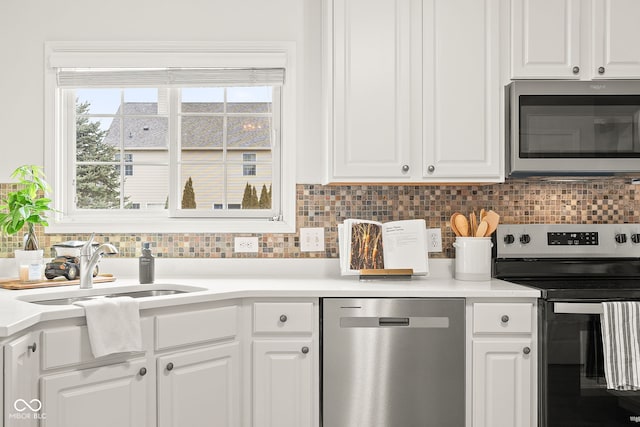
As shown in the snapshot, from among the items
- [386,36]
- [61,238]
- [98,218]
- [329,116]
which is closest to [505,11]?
[386,36]

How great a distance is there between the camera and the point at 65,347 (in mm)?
1839

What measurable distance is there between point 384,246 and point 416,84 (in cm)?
79

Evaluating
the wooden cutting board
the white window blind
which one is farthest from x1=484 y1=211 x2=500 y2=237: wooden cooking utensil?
the wooden cutting board

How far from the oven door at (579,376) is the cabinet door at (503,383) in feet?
0.30

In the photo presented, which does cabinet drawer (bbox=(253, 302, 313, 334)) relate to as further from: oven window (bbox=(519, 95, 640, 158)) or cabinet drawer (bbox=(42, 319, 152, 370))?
oven window (bbox=(519, 95, 640, 158))

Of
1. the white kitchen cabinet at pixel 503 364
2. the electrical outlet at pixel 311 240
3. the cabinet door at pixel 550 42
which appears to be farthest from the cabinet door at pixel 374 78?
the white kitchen cabinet at pixel 503 364

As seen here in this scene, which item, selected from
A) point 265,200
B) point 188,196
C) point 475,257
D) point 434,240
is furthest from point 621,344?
point 188,196

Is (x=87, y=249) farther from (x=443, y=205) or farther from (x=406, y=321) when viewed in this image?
(x=443, y=205)

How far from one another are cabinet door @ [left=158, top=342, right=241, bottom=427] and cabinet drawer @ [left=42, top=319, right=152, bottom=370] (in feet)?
0.97

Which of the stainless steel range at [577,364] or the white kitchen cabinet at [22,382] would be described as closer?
the white kitchen cabinet at [22,382]

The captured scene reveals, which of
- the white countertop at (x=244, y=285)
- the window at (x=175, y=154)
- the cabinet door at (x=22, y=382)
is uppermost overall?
the window at (x=175, y=154)

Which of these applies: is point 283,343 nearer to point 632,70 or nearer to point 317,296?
point 317,296

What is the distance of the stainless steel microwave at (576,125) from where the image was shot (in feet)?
8.18

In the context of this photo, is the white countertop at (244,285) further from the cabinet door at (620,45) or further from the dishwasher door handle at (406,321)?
the cabinet door at (620,45)
